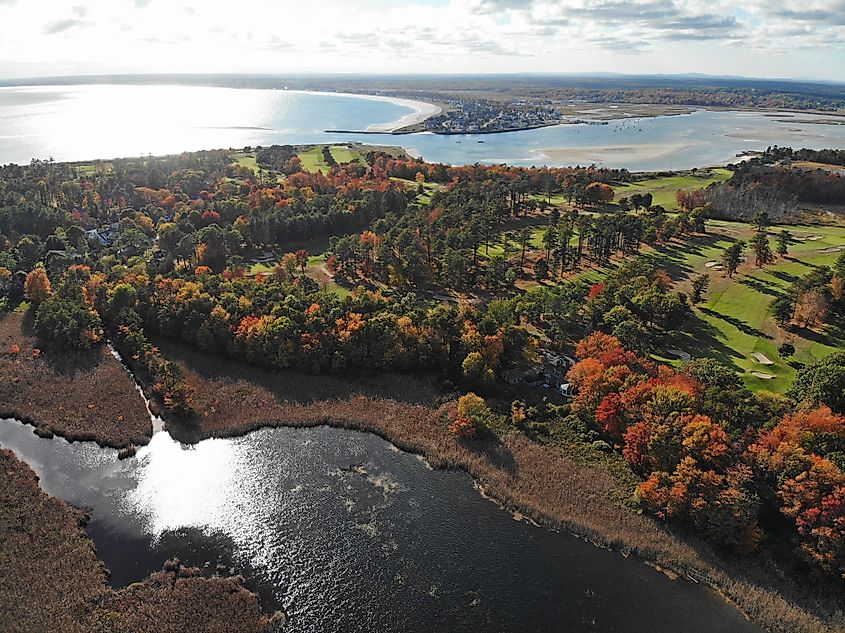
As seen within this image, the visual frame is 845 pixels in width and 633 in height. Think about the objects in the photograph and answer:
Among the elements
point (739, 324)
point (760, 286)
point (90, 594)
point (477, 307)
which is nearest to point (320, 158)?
point (477, 307)

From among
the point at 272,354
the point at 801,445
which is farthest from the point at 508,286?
the point at 801,445

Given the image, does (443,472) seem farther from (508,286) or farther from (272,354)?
(508,286)

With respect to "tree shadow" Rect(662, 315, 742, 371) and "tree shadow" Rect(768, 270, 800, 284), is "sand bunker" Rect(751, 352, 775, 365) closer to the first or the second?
"tree shadow" Rect(662, 315, 742, 371)

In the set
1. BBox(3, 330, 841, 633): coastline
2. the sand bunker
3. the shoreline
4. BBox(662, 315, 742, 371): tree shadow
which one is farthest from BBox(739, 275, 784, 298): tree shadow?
the shoreline

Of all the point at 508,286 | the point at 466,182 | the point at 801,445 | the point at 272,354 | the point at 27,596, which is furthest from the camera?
the point at 466,182

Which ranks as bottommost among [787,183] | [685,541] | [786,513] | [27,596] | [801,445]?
[27,596]

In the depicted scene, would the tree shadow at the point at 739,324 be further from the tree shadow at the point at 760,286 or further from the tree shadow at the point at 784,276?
the tree shadow at the point at 784,276

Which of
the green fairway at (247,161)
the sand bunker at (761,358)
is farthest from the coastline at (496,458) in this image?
the green fairway at (247,161)
